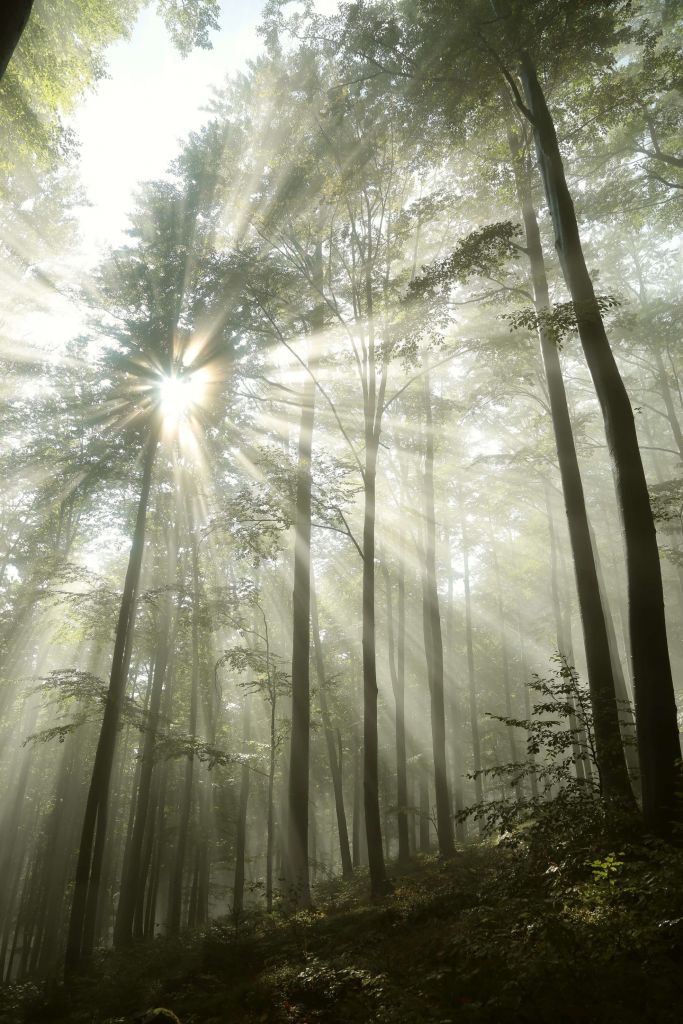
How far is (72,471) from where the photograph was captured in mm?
13078

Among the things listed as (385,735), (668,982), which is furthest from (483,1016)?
(385,735)

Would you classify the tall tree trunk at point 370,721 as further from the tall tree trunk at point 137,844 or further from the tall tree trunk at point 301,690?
the tall tree trunk at point 137,844

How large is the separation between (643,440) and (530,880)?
29523 millimetres

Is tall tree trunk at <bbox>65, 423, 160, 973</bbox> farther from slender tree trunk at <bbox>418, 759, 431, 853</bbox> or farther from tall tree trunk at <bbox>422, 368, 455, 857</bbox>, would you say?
slender tree trunk at <bbox>418, 759, 431, 853</bbox>

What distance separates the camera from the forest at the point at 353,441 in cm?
543

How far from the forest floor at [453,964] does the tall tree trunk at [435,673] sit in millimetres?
4987

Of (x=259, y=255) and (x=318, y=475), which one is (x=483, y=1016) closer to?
(x=318, y=475)

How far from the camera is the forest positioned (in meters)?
5.43

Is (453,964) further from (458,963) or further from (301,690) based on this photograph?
(301,690)

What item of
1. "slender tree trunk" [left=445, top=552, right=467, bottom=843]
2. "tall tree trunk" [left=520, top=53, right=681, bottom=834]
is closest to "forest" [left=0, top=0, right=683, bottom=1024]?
"tall tree trunk" [left=520, top=53, right=681, bottom=834]

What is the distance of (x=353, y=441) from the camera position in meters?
15.7

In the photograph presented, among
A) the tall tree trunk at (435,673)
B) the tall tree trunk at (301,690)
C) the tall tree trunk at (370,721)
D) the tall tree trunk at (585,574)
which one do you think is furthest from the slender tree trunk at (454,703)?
the tall tree trunk at (585,574)

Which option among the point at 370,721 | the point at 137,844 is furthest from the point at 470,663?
the point at 370,721

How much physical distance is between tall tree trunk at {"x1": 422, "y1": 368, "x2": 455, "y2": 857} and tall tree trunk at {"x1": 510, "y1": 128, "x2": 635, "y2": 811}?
3377mm
